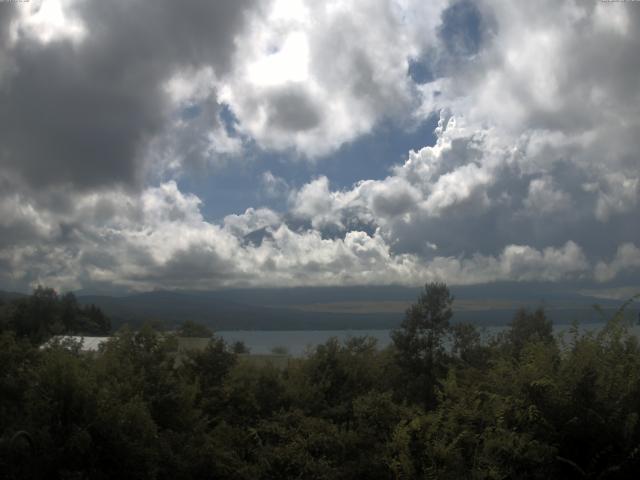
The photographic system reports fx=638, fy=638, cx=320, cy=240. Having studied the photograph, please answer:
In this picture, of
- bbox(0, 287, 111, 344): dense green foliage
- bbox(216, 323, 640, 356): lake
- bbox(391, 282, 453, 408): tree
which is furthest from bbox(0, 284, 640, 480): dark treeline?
bbox(0, 287, 111, 344): dense green foliage

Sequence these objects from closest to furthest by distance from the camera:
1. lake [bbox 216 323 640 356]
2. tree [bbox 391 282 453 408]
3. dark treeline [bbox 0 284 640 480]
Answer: dark treeline [bbox 0 284 640 480], lake [bbox 216 323 640 356], tree [bbox 391 282 453 408]

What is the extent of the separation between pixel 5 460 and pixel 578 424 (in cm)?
796

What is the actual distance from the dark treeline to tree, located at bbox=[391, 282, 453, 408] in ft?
26.3

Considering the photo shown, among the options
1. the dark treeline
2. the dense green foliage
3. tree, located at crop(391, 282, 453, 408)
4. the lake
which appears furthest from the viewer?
the dense green foliage

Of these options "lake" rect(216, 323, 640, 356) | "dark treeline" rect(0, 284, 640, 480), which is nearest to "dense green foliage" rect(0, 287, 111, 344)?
"lake" rect(216, 323, 640, 356)

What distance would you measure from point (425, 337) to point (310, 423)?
40.4 ft

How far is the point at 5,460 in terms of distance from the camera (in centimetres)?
813

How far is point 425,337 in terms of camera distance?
75.2 ft

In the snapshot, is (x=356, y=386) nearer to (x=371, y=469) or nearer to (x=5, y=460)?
(x=371, y=469)

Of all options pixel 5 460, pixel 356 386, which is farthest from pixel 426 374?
pixel 5 460

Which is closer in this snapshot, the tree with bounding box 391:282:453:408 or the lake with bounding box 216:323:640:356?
the lake with bounding box 216:323:640:356

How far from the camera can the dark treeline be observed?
29.2 ft

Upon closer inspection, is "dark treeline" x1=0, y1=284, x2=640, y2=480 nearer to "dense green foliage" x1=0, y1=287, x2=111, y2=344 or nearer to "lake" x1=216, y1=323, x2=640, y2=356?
"lake" x1=216, y1=323, x2=640, y2=356

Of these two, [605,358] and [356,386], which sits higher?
[605,358]
